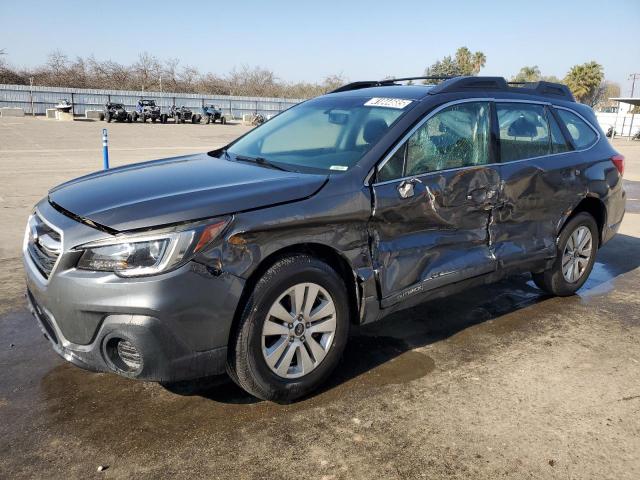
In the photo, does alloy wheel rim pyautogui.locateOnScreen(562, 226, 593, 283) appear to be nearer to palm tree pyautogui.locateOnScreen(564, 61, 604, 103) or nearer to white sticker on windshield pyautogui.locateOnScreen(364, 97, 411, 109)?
white sticker on windshield pyautogui.locateOnScreen(364, 97, 411, 109)

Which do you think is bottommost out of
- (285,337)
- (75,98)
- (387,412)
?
(387,412)

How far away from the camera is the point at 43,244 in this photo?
9.80 feet

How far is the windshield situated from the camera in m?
3.62

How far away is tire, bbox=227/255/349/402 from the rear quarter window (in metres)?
2.85

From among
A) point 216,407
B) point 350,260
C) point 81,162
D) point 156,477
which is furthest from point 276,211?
point 81,162

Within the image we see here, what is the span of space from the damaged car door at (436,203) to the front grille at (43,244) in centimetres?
171

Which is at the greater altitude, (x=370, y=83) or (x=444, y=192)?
(x=370, y=83)

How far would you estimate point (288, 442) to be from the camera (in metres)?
2.83

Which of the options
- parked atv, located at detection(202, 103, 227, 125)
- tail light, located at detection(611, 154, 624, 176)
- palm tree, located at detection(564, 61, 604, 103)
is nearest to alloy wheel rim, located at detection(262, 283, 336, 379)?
tail light, located at detection(611, 154, 624, 176)

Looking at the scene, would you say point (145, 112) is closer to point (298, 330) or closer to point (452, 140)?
point (452, 140)

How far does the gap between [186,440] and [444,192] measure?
2.18 meters

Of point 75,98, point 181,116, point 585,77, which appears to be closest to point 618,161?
point 181,116

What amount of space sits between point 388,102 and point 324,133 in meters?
0.50

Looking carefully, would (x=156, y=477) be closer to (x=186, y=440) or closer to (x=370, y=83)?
(x=186, y=440)
